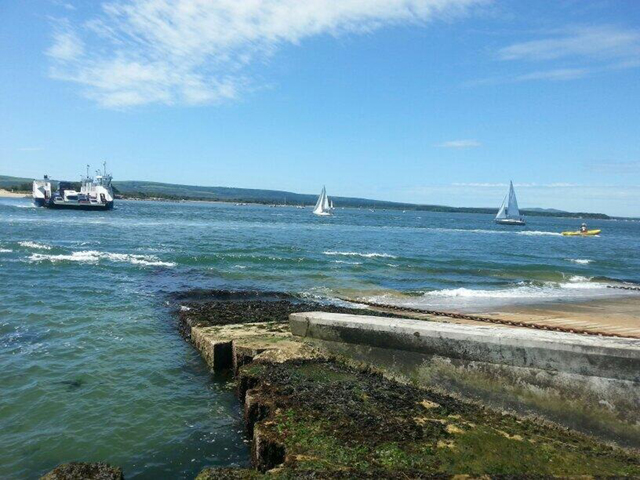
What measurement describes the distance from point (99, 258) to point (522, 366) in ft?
75.2

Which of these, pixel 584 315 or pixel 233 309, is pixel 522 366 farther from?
pixel 584 315

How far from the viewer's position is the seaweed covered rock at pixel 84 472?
427 centimetres

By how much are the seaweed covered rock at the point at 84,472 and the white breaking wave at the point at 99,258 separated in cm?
1870

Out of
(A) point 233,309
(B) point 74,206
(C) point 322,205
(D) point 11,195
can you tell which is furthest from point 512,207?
(D) point 11,195

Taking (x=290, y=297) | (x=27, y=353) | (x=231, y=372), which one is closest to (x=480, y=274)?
(x=290, y=297)

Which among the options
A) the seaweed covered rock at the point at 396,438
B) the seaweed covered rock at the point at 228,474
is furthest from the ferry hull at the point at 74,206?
the seaweed covered rock at the point at 228,474

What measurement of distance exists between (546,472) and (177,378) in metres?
5.86

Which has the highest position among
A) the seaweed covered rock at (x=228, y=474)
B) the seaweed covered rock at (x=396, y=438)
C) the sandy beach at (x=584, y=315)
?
the seaweed covered rock at (x=396, y=438)

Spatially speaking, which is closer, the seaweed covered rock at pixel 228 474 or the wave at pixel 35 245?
the seaweed covered rock at pixel 228 474

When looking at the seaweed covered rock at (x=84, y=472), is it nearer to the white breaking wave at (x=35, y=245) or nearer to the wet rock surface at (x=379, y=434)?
the wet rock surface at (x=379, y=434)

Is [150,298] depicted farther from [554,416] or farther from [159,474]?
[554,416]

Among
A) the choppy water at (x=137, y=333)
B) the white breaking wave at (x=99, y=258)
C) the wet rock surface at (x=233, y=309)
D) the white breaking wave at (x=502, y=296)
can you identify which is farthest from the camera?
the white breaking wave at (x=99, y=258)

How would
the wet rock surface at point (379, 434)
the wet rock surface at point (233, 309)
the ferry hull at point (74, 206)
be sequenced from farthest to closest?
the ferry hull at point (74, 206) → the wet rock surface at point (233, 309) → the wet rock surface at point (379, 434)

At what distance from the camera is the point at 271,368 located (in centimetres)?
672
